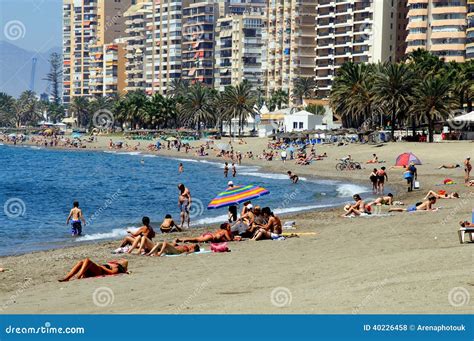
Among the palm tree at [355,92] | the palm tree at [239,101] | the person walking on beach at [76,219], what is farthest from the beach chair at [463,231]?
the palm tree at [239,101]

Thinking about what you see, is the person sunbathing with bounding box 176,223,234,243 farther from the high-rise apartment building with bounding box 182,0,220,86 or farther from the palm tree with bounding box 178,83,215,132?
the high-rise apartment building with bounding box 182,0,220,86

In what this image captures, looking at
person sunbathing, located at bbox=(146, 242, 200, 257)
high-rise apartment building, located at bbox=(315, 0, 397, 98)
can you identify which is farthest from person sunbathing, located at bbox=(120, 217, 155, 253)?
high-rise apartment building, located at bbox=(315, 0, 397, 98)

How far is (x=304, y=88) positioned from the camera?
146m

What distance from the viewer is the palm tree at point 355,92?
9019 centimetres

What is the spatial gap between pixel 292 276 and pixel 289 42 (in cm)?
14021

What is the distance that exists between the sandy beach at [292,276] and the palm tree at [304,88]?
118 m

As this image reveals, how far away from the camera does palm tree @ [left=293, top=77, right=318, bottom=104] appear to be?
14612cm

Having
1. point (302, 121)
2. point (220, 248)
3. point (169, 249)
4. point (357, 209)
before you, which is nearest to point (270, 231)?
point (220, 248)

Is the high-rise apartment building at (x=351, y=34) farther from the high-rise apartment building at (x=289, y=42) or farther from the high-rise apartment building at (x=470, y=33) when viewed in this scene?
the high-rise apartment building at (x=470, y=33)

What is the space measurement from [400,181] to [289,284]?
117 feet

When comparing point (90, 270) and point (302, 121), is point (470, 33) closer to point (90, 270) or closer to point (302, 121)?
point (302, 121)

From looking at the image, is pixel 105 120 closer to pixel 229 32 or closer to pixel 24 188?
pixel 229 32

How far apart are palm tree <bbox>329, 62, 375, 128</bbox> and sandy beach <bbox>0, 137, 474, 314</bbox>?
2435 inches

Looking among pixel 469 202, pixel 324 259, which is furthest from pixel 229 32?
pixel 324 259
